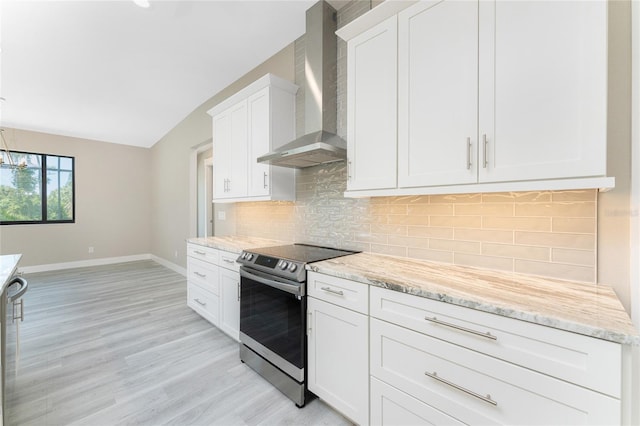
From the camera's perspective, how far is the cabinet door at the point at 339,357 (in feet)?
4.78

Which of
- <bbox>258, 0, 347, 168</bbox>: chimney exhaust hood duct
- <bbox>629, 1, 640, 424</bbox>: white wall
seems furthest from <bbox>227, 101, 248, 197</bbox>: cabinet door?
<bbox>629, 1, 640, 424</bbox>: white wall

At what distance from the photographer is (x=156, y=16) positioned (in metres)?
2.44

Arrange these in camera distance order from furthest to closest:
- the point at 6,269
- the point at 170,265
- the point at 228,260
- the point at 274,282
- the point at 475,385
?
the point at 170,265
the point at 228,260
the point at 274,282
the point at 6,269
the point at 475,385

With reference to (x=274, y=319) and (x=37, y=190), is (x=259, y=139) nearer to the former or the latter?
(x=274, y=319)

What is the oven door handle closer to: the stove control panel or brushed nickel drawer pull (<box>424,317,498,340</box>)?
the stove control panel

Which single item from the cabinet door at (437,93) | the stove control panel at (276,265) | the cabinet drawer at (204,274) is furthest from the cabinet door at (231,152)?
the cabinet door at (437,93)

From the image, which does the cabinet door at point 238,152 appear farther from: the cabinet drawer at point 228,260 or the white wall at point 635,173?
the white wall at point 635,173

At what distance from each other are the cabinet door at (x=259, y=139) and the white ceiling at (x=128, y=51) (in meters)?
0.69

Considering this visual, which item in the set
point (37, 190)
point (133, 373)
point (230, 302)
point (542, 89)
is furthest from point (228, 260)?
point (37, 190)

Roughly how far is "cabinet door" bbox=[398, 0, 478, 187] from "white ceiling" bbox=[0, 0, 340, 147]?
4.50ft

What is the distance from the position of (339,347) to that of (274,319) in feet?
1.88

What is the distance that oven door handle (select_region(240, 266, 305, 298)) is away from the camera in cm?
170

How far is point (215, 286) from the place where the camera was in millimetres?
2740

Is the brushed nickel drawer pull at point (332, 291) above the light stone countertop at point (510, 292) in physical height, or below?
below
